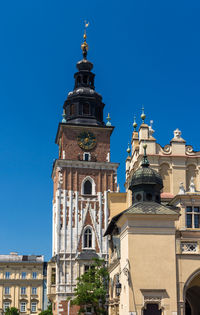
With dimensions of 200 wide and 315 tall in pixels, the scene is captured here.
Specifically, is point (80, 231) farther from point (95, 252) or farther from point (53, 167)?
point (53, 167)

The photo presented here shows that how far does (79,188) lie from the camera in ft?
210

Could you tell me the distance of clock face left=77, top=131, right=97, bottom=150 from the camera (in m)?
66.0

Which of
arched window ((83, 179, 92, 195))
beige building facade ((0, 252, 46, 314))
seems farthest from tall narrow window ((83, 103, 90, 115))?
beige building facade ((0, 252, 46, 314))

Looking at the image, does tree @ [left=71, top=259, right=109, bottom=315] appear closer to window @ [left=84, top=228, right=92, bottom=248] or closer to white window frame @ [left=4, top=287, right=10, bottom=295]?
window @ [left=84, top=228, right=92, bottom=248]

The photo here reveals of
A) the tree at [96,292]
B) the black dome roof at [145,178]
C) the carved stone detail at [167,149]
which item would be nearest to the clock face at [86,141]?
the tree at [96,292]

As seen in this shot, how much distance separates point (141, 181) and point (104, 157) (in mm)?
31888

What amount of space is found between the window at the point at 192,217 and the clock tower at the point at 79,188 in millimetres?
26909

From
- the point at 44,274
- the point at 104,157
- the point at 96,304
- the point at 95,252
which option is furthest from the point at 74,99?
the point at 44,274

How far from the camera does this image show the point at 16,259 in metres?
106

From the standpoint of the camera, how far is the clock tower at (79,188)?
2393 inches

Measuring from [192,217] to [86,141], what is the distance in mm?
31769

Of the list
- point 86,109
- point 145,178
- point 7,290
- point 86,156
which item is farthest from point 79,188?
point 7,290

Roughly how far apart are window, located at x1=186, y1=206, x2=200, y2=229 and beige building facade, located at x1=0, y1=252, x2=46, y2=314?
70817mm

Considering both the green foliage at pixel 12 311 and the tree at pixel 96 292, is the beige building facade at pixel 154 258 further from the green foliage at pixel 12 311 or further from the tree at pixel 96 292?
the green foliage at pixel 12 311
